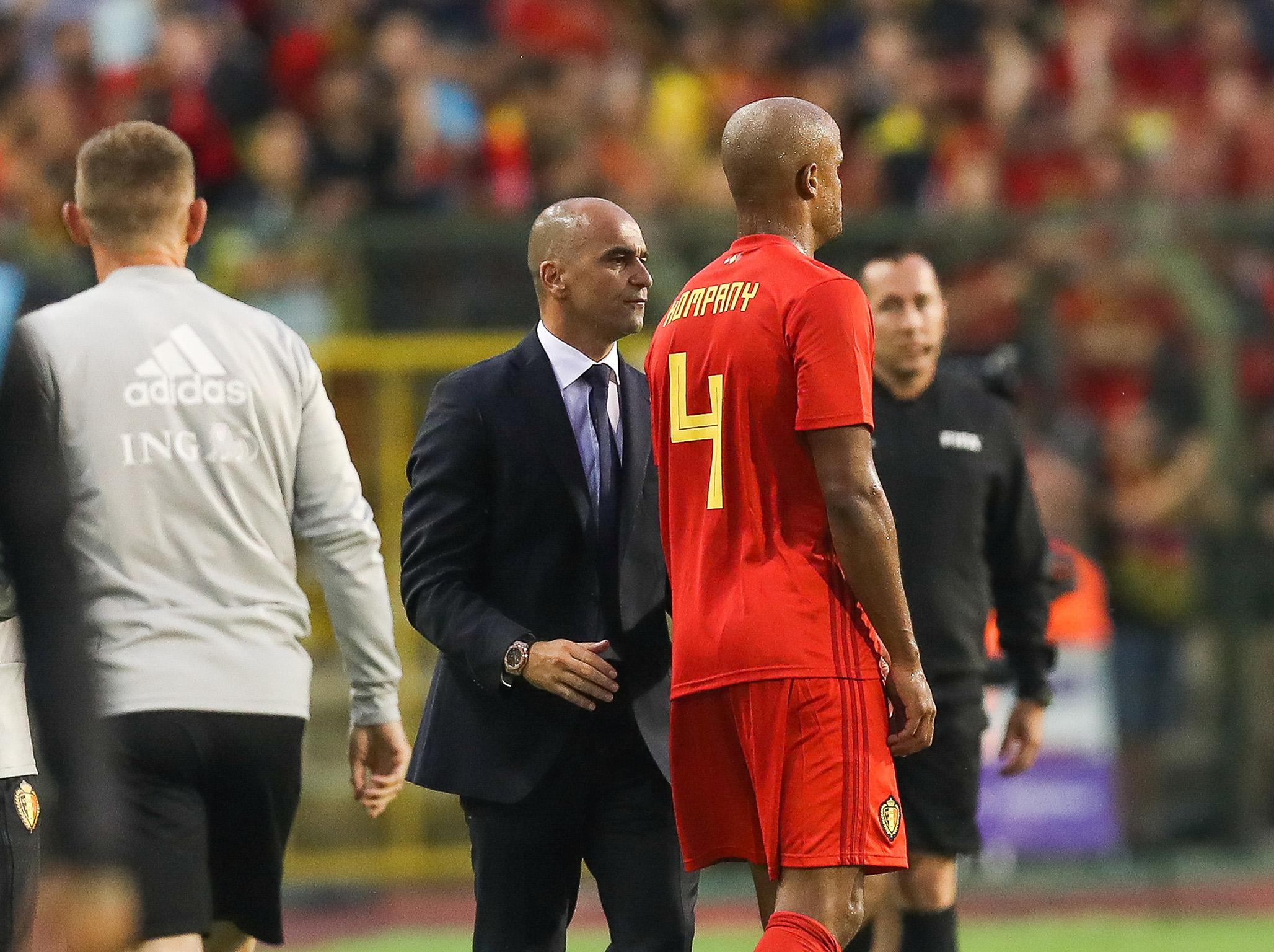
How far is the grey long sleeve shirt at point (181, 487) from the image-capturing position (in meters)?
4.76

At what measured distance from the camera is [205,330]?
4.91 m

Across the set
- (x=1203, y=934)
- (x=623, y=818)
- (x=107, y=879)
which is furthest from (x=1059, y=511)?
(x=107, y=879)

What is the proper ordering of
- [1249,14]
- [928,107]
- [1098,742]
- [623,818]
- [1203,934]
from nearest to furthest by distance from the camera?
1. [623,818]
2. [1203,934]
3. [1098,742]
4. [928,107]
5. [1249,14]

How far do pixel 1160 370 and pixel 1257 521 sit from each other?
3.17 ft

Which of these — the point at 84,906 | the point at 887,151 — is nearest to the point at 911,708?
the point at 84,906

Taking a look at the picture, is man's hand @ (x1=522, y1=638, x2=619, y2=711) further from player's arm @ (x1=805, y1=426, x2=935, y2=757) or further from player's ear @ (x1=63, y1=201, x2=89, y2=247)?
player's ear @ (x1=63, y1=201, x2=89, y2=247)

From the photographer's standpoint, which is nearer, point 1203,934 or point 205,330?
point 205,330

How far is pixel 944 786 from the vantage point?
6172mm

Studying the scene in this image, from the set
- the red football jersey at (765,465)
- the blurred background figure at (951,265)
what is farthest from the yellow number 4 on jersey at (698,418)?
the blurred background figure at (951,265)

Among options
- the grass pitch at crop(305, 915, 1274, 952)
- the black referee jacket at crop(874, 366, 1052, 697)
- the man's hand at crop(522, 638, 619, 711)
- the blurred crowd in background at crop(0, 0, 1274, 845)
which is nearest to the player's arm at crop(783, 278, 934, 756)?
the man's hand at crop(522, 638, 619, 711)

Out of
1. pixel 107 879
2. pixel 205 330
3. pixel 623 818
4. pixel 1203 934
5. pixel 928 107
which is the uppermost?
pixel 928 107

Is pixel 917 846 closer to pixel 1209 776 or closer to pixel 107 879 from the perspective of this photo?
pixel 107 879

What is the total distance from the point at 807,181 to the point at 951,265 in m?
6.46

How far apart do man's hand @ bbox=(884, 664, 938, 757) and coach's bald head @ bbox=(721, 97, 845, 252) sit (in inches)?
40.1
